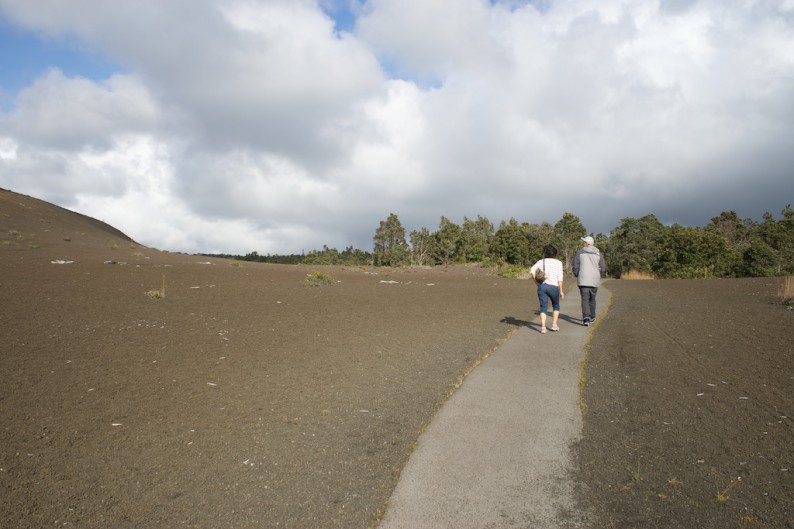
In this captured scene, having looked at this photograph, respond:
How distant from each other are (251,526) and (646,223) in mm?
82442

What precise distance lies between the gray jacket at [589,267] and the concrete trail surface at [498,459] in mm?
4628

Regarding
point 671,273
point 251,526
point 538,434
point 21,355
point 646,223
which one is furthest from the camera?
point 646,223

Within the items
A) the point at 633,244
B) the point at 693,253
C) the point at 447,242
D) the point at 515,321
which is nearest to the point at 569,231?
the point at 633,244

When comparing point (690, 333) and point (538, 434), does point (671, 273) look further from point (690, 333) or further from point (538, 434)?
point (538, 434)

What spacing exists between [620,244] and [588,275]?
6936cm

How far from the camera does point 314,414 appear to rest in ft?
18.5

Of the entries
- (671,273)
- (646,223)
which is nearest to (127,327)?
(671,273)

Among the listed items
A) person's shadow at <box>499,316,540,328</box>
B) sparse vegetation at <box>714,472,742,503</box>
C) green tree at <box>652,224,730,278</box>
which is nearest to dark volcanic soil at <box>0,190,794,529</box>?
sparse vegetation at <box>714,472,742,503</box>

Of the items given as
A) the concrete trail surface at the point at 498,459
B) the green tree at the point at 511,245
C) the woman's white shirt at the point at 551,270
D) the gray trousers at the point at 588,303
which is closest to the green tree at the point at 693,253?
the green tree at the point at 511,245

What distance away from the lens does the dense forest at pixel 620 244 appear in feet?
149

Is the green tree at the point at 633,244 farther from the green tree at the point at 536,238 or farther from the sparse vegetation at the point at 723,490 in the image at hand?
the sparse vegetation at the point at 723,490

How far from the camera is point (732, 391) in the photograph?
5.98m

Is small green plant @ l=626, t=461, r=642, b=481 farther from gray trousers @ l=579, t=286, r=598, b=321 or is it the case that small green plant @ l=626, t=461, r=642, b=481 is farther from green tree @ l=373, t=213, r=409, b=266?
green tree @ l=373, t=213, r=409, b=266

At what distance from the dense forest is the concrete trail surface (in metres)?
43.5
